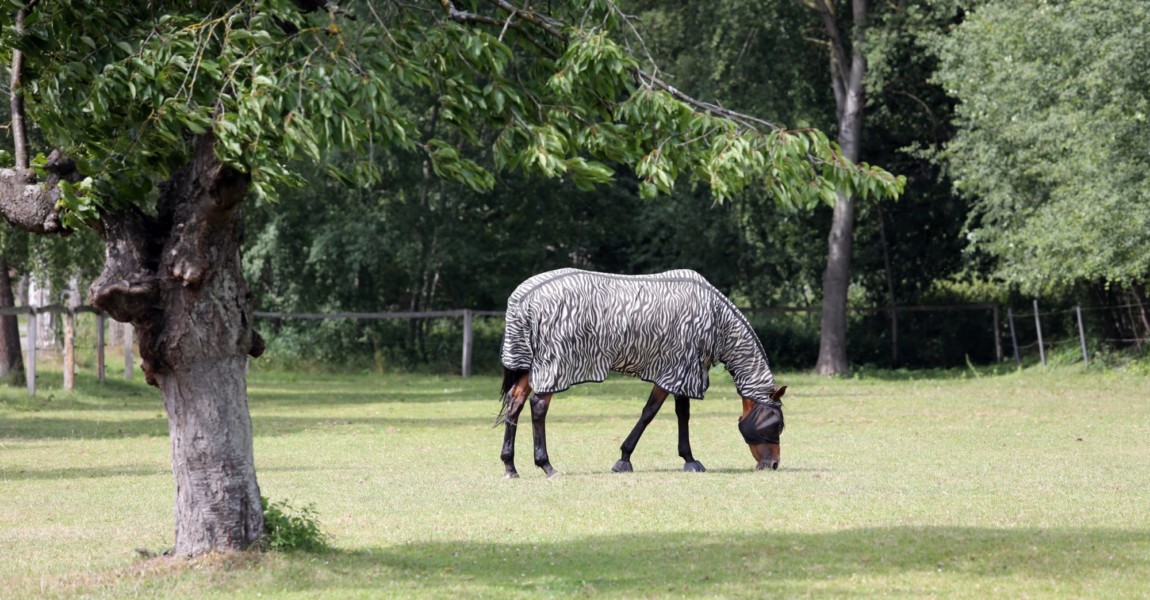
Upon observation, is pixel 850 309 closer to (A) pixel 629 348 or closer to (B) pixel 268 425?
(B) pixel 268 425

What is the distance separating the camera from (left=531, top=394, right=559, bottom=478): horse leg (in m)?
13.3

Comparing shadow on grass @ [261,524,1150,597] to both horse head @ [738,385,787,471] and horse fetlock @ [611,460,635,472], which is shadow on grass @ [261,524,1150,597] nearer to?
horse head @ [738,385,787,471]

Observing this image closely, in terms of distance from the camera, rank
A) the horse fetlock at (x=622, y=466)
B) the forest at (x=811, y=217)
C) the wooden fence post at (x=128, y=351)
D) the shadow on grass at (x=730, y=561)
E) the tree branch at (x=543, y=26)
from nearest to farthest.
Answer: the tree branch at (x=543, y=26)
the shadow on grass at (x=730, y=561)
the horse fetlock at (x=622, y=466)
the forest at (x=811, y=217)
the wooden fence post at (x=128, y=351)

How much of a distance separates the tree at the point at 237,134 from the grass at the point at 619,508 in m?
1.14

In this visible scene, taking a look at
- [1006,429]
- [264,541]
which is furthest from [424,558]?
[1006,429]

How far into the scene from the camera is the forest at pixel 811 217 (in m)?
25.5

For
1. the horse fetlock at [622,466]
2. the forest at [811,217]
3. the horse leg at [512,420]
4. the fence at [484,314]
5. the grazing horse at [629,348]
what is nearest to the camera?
the horse leg at [512,420]

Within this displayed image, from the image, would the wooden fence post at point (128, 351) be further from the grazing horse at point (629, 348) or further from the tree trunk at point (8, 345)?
the grazing horse at point (629, 348)

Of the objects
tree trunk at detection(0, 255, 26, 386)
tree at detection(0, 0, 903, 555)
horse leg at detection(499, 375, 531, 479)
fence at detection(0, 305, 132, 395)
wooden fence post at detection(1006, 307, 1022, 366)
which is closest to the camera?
tree at detection(0, 0, 903, 555)

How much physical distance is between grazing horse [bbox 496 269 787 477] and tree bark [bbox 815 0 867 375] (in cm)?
1948

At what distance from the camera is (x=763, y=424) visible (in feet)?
44.7

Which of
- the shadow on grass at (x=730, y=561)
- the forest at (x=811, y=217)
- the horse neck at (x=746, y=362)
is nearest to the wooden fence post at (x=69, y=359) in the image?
the forest at (x=811, y=217)

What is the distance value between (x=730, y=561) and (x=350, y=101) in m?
3.82

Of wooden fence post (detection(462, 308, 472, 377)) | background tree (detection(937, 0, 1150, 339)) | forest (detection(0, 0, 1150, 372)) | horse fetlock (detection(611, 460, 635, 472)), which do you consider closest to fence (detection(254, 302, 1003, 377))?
wooden fence post (detection(462, 308, 472, 377))
